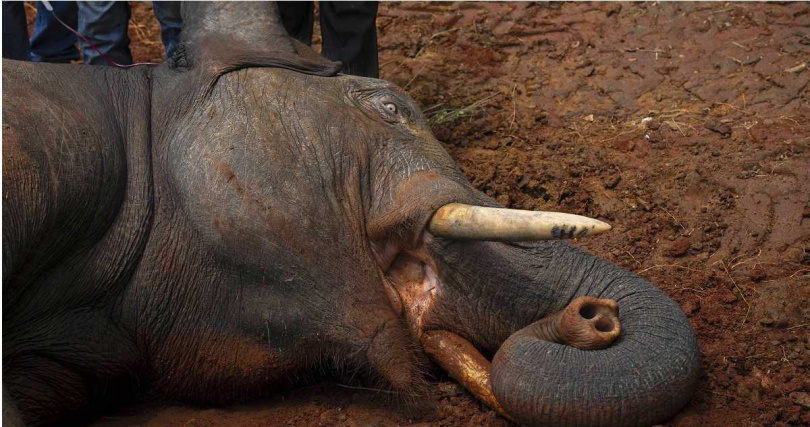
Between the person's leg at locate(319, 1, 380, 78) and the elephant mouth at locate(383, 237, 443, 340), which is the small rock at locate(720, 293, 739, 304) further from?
the person's leg at locate(319, 1, 380, 78)

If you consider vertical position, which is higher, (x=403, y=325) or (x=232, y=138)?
(x=232, y=138)

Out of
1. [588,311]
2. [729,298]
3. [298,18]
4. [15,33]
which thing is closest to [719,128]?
[729,298]

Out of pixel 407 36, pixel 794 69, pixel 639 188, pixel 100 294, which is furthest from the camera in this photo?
pixel 407 36

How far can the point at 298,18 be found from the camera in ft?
19.6

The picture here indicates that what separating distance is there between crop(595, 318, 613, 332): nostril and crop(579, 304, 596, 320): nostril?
0.14ft

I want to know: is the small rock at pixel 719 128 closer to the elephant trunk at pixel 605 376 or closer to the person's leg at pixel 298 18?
the elephant trunk at pixel 605 376

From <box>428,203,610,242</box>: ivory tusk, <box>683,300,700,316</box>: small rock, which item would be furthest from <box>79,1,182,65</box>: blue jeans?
<box>683,300,700,316</box>: small rock

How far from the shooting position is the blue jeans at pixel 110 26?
5.79m

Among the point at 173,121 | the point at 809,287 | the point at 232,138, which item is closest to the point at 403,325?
the point at 232,138

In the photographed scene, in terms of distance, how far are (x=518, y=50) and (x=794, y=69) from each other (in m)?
1.67

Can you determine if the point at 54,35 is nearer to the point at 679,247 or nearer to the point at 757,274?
the point at 679,247

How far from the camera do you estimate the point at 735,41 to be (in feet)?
19.9

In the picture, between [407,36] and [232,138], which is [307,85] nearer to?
[232,138]

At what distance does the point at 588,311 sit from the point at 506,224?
420 millimetres
